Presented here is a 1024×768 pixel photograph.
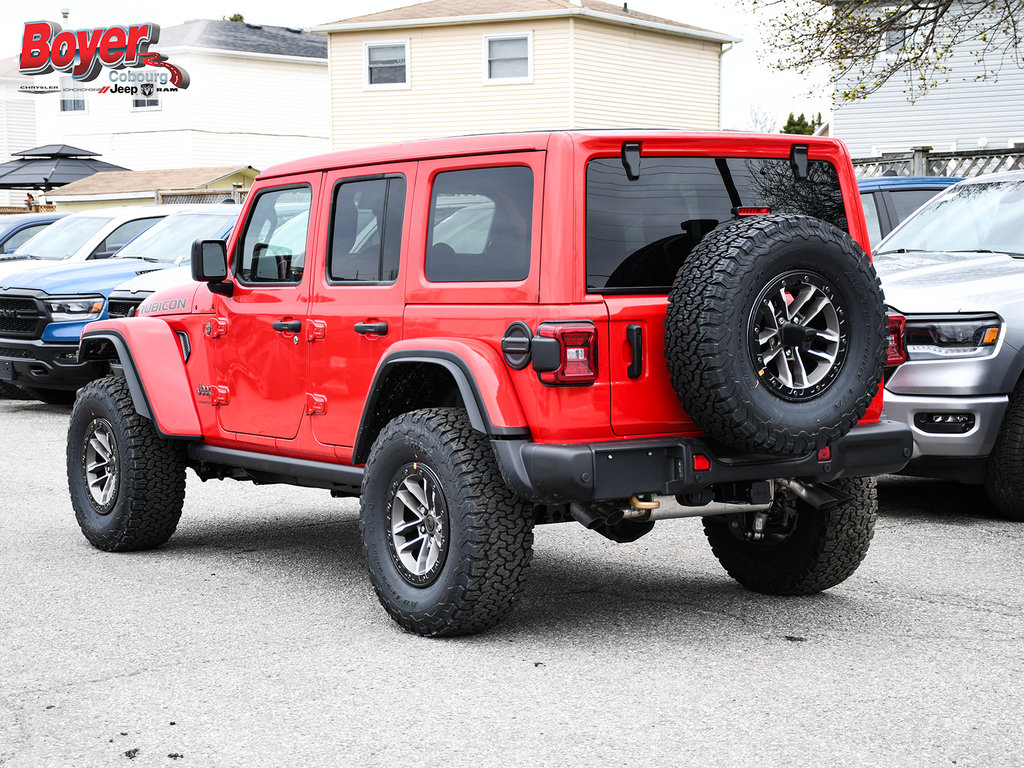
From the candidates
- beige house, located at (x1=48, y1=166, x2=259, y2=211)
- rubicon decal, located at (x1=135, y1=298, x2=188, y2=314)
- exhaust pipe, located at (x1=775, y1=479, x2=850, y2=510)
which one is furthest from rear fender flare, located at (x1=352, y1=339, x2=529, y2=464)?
beige house, located at (x1=48, y1=166, x2=259, y2=211)

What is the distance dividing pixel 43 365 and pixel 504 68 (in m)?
21.4

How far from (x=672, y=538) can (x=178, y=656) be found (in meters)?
3.12

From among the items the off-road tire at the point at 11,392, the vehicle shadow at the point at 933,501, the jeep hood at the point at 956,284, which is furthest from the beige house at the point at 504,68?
the jeep hood at the point at 956,284

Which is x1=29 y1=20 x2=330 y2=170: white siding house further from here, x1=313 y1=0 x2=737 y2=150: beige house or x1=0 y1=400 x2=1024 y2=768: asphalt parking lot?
x1=0 y1=400 x2=1024 y2=768: asphalt parking lot

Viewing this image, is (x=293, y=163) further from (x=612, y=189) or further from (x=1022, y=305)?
(x=1022, y=305)

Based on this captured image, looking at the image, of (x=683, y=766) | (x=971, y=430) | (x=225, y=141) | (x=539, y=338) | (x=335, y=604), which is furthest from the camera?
A: (x=225, y=141)

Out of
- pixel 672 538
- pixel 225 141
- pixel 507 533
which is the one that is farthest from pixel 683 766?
pixel 225 141

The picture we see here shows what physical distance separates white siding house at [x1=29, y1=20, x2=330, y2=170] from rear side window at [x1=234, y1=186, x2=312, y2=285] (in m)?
34.4

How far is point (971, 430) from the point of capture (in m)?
7.14

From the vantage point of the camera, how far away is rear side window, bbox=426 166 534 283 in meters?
5.08

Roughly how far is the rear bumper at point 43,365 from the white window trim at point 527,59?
819 inches

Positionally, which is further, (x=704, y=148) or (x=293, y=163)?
(x=293, y=163)

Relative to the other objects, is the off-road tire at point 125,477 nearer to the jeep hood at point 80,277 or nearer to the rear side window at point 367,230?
the rear side window at point 367,230

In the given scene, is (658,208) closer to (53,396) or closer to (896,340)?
(896,340)
